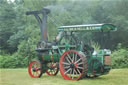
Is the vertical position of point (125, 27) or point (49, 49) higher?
point (125, 27)

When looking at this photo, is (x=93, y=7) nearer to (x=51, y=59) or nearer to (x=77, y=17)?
(x=77, y=17)

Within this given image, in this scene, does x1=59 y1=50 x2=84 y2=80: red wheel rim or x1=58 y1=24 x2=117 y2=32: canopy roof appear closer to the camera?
x1=58 y1=24 x2=117 y2=32: canopy roof

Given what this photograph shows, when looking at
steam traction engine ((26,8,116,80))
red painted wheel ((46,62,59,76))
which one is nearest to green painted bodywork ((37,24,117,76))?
steam traction engine ((26,8,116,80))

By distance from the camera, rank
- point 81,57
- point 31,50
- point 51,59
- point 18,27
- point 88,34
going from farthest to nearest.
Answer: point 18,27 → point 88,34 → point 31,50 → point 51,59 → point 81,57

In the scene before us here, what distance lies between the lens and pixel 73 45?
31.2 feet

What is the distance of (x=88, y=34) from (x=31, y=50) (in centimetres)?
668

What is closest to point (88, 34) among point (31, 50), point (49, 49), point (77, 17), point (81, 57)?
point (77, 17)

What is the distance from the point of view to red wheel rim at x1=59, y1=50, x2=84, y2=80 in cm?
896

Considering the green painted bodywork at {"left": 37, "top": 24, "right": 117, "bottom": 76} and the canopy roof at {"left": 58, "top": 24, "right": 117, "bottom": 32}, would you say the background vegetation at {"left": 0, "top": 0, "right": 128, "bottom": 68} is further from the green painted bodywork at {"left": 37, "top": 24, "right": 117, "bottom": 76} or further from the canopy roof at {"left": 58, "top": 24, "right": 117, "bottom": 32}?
the canopy roof at {"left": 58, "top": 24, "right": 117, "bottom": 32}

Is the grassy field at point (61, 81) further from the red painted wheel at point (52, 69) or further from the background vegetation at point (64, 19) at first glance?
the background vegetation at point (64, 19)

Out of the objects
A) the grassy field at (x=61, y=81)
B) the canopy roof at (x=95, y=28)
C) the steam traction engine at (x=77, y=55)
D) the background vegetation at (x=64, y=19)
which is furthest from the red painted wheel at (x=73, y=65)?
the background vegetation at (x=64, y=19)

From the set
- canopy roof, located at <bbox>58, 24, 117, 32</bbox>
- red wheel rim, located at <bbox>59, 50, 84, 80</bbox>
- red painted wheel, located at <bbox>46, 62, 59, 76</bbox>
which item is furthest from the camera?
red painted wheel, located at <bbox>46, 62, 59, 76</bbox>

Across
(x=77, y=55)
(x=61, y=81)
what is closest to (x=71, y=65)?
(x=77, y=55)

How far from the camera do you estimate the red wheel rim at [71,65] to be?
896 centimetres
